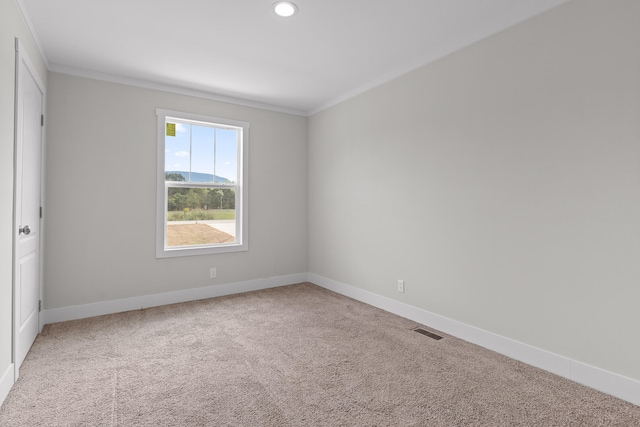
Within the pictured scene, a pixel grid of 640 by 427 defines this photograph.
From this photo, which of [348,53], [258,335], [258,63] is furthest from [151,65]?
[258,335]

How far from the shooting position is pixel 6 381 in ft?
6.73

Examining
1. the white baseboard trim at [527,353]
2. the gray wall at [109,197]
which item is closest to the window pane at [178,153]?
the gray wall at [109,197]

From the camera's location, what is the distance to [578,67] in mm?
2219

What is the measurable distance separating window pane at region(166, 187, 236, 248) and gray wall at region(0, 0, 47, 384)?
1.92 meters

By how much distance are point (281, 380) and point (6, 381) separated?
167 cm

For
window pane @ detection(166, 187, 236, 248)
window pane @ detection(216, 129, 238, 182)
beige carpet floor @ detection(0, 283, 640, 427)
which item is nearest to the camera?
Answer: beige carpet floor @ detection(0, 283, 640, 427)

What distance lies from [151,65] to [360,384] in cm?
350

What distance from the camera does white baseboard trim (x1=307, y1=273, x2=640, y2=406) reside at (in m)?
2.05

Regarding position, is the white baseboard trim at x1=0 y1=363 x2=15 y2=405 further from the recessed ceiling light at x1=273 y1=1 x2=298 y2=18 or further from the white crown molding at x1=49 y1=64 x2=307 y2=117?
the recessed ceiling light at x1=273 y1=1 x2=298 y2=18

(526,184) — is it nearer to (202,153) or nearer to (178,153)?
(202,153)

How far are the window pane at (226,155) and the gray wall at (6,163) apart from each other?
2311 mm

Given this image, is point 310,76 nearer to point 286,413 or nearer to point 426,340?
point 426,340

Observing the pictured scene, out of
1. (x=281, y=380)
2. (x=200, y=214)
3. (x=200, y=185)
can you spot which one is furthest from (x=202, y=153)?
(x=281, y=380)

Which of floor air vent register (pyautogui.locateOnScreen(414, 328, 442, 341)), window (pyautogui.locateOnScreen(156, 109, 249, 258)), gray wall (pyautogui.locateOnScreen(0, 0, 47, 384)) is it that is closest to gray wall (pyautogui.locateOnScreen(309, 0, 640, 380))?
floor air vent register (pyautogui.locateOnScreen(414, 328, 442, 341))
